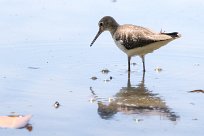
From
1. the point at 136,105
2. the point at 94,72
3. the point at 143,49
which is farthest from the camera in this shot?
the point at 143,49

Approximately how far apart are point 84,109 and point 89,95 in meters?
0.67

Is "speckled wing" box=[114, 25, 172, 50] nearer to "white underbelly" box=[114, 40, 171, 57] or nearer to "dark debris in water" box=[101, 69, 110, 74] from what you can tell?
"white underbelly" box=[114, 40, 171, 57]

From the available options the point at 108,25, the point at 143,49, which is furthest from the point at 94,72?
the point at 108,25

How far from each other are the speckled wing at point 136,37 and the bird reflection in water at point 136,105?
1092 mm

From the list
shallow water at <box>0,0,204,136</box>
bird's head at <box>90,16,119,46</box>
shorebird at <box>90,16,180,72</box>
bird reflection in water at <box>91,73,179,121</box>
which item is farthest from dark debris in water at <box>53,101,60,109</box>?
bird's head at <box>90,16,119,46</box>

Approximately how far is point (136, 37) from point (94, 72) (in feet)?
2.92

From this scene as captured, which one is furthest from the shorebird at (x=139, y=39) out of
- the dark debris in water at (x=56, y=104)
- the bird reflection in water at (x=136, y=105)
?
the dark debris in water at (x=56, y=104)

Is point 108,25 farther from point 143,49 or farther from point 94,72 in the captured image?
point 94,72

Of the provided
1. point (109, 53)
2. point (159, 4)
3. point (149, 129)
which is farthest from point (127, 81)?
point (159, 4)

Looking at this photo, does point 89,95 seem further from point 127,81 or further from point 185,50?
point 185,50

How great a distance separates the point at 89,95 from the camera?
8.62m

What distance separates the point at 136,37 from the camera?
33.2 feet

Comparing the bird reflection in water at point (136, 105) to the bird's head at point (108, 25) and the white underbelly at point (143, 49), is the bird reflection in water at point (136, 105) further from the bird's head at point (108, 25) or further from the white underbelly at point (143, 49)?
the bird's head at point (108, 25)

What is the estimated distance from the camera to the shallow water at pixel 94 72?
7.48 m
